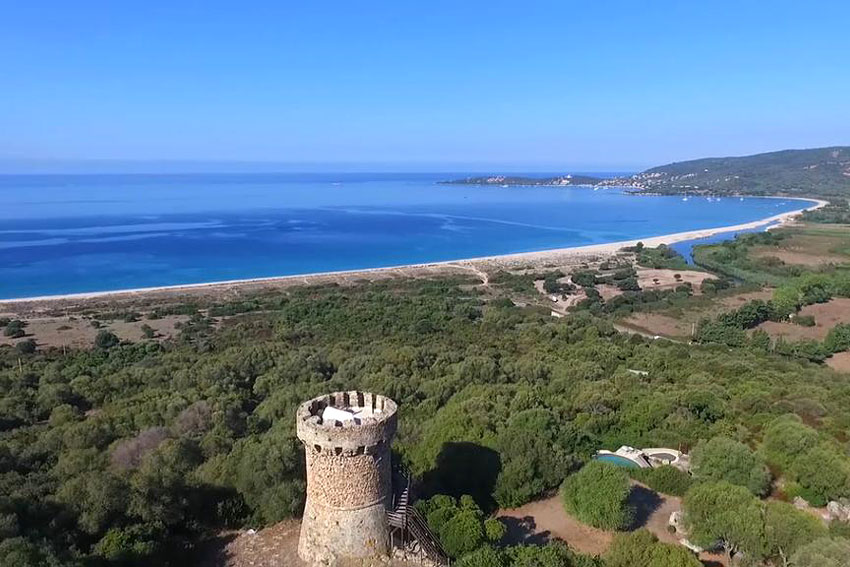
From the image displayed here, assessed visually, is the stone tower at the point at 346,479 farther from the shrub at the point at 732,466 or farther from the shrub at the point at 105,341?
the shrub at the point at 105,341

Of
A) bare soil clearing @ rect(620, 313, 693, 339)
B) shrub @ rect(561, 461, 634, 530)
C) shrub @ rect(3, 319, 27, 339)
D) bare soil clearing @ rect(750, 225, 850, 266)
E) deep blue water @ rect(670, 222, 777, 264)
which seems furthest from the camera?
deep blue water @ rect(670, 222, 777, 264)

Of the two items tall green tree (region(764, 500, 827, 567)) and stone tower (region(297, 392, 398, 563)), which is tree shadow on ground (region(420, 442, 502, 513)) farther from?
tall green tree (region(764, 500, 827, 567))

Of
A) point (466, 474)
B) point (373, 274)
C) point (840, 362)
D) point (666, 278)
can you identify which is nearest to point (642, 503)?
point (466, 474)

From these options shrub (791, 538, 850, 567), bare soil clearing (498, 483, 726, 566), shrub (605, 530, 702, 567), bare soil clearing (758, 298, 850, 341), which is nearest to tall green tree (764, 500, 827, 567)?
shrub (791, 538, 850, 567)

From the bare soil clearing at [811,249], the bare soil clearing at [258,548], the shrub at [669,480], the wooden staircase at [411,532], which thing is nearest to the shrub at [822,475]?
the shrub at [669,480]

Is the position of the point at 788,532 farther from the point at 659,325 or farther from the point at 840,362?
the point at 659,325

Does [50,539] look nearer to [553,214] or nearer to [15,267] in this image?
[15,267]

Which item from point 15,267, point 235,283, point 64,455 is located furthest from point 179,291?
point 64,455
